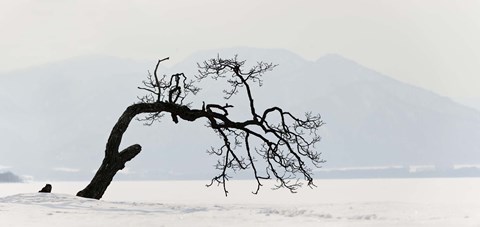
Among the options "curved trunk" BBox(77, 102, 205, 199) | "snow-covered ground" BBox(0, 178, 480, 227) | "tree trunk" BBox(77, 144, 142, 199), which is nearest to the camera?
"snow-covered ground" BBox(0, 178, 480, 227)

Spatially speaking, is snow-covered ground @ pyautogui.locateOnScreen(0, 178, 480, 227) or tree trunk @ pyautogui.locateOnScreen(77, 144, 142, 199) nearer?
snow-covered ground @ pyautogui.locateOnScreen(0, 178, 480, 227)

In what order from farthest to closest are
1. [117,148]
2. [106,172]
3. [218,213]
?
[117,148] < [106,172] < [218,213]

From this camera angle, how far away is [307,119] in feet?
66.9

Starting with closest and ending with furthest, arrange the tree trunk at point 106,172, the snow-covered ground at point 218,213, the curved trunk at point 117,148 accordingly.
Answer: the snow-covered ground at point 218,213
the tree trunk at point 106,172
the curved trunk at point 117,148

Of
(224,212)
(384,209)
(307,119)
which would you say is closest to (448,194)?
(307,119)

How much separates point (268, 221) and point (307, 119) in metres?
6.82

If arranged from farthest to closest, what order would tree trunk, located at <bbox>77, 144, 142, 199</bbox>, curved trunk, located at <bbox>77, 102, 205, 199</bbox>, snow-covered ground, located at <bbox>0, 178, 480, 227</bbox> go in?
curved trunk, located at <bbox>77, 102, 205, 199</bbox> → tree trunk, located at <bbox>77, 144, 142, 199</bbox> → snow-covered ground, located at <bbox>0, 178, 480, 227</bbox>

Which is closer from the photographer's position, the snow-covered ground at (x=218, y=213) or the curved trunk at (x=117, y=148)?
the snow-covered ground at (x=218, y=213)

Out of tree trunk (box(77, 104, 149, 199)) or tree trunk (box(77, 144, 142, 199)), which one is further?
tree trunk (box(77, 104, 149, 199))

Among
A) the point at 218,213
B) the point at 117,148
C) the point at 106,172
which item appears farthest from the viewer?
the point at 117,148

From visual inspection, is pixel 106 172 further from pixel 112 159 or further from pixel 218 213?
pixel 218 213

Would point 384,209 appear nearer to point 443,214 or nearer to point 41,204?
point 443,214

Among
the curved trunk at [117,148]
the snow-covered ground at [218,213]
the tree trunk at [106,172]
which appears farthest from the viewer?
the curved trunk at [117,148]

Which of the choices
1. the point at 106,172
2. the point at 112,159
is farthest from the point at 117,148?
the point at 106,172
